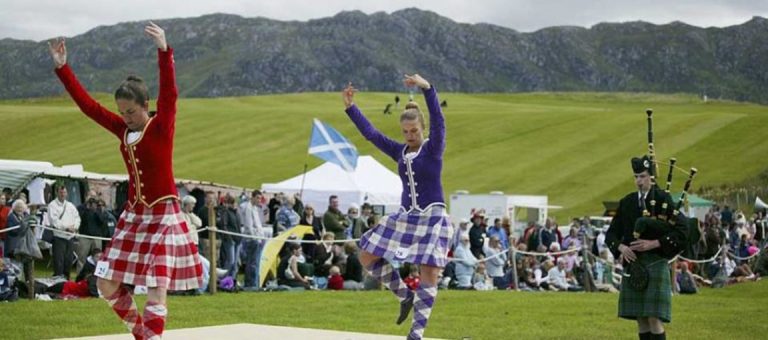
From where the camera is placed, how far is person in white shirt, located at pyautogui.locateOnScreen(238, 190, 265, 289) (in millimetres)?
17500

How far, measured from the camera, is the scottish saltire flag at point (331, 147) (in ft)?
80.5

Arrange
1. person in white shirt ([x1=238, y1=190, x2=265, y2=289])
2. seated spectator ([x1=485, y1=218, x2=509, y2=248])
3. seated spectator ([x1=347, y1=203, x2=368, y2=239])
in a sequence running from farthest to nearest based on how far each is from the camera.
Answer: seated spectator ([x1=485, y1=218, x2=509, y2=248])
seated spectator ([x1=347, y1=203, x2=368, y2=239])
person in white shirt ([x1=238, y1=190, x2=265, y2=289])

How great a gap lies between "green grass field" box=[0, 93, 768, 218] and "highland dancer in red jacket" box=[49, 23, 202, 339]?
32.3m

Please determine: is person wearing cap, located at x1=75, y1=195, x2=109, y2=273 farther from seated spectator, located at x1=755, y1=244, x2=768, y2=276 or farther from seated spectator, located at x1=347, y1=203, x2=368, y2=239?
seated spectator, located at x1=755, y1=244, x2=768, y2=276

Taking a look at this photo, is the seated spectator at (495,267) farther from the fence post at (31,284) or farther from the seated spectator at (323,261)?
the fence post at (31,284)

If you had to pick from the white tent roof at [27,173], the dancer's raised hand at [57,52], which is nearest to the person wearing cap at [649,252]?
the dancer's raised hand at [57,52]

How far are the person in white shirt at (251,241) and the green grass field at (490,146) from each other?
70.8ft

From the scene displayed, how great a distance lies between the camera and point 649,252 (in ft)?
29.3

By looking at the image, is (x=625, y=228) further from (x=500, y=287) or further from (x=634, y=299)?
(x=500, y=287)

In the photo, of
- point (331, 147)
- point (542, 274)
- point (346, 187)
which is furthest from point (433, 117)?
point (346, 187)

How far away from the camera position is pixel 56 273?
1611 cm

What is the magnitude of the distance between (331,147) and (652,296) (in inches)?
648

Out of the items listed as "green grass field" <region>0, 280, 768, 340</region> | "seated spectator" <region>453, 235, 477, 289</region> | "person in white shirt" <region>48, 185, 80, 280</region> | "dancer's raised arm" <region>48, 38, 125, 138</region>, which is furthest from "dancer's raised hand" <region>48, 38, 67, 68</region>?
"seated spectator" <region>453, 235, 477, 289</region>

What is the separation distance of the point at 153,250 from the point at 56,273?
9334 millimetres
